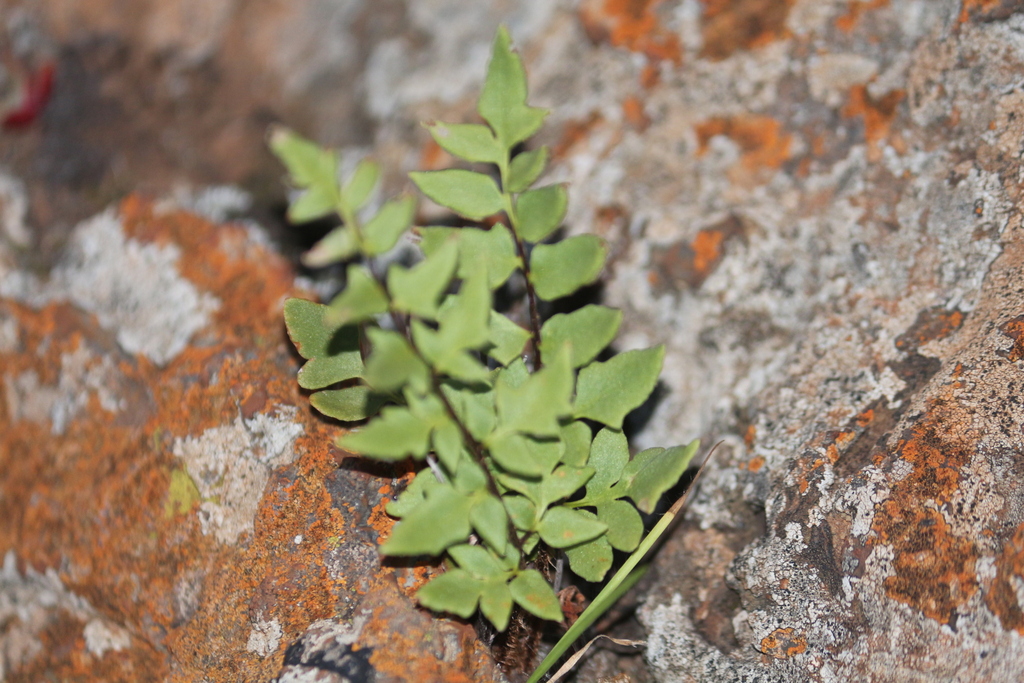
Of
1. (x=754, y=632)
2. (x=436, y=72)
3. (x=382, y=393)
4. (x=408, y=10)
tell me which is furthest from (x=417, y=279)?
(x=408, y=10)

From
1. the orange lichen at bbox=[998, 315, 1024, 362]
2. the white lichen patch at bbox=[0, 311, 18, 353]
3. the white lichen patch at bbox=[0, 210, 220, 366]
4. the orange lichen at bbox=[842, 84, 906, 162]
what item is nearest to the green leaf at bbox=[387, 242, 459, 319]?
the white lichen patch at bbox=[0, 210, 220, 366]

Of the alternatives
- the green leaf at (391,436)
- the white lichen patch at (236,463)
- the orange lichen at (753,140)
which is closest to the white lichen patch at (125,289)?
the white lichen patch at (236,463)

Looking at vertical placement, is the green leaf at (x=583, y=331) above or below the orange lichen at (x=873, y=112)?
below

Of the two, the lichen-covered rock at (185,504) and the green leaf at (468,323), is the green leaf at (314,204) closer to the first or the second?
the green leaf at (468,323)

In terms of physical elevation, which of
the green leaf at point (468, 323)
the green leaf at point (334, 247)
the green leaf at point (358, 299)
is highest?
the green leaf at point (334, 247)

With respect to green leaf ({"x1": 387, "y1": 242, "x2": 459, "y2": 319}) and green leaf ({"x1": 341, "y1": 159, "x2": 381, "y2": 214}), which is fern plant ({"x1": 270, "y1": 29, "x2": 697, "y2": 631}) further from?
green leaf ({"x1": 341, "y1": 159, "x2": 381, "y2": 214})

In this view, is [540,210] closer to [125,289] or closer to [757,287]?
[757,287]

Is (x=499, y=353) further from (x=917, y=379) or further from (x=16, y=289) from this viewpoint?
(x=16, y=289)
